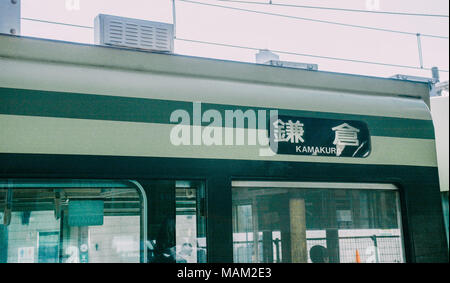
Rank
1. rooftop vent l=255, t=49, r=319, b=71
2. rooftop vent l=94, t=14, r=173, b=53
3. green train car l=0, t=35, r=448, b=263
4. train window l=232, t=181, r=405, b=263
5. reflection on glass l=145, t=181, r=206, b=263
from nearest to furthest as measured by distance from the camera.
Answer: green train car l=0, t=35, r=448, b=263, reflection on glass l=145, t=181, r=206, b=263, train window l=232, t=181, r=405, b=263, rooftop vent l=94, t=14, r=173, b=53, rooftop vent l=255, t=49, r=319, b=71

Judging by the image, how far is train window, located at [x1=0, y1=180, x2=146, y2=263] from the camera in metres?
2.49

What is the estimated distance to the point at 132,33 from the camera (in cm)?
343

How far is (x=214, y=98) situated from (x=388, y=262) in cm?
150

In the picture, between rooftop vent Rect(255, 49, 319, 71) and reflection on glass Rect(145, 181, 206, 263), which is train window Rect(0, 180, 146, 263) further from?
rooftop vent Rect(255, 49, 319, 71)

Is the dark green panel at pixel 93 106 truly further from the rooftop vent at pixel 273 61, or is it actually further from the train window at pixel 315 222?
the rooftop vent at pixel 273 61

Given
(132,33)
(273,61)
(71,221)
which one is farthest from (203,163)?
(273,61)

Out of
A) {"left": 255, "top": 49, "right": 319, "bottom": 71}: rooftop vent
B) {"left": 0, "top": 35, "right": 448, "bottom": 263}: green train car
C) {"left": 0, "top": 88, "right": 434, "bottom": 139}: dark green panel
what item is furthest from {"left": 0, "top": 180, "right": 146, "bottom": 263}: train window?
{"left": 255, "top": 49, "right": 319, "bottom": 71}: rooftop vent

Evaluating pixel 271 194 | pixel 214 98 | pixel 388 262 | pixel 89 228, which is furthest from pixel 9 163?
pixel 388 262

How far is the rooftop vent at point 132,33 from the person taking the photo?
11.0 feet

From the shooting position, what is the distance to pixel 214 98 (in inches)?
121

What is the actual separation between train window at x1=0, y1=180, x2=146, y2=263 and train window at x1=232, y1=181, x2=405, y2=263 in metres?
0.58

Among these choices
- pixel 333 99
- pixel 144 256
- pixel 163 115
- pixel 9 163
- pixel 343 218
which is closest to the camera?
pixel 9 163

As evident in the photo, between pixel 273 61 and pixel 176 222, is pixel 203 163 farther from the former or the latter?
pixel 273 61
